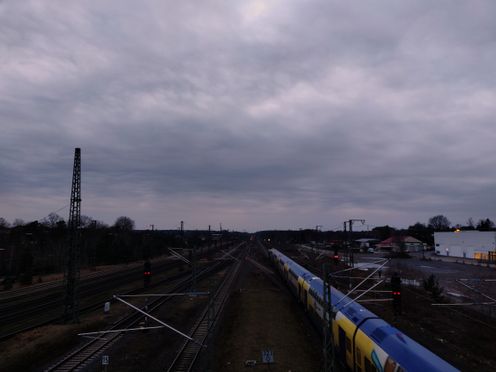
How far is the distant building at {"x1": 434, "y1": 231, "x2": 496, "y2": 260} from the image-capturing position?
10988cm

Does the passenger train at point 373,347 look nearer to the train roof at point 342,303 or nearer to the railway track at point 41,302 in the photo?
the train roof at point 342,303

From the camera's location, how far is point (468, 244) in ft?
394

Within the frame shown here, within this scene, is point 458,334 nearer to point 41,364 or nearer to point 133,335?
point 133,335

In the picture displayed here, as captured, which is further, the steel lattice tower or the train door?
the steel lattice tower

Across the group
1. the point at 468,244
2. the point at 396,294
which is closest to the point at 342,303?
the point at 396,294

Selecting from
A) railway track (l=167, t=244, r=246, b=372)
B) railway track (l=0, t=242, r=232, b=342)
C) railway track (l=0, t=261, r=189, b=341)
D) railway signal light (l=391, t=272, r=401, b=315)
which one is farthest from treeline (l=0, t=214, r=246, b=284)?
railway signal light (l=391, t=272, r=401, b=315)

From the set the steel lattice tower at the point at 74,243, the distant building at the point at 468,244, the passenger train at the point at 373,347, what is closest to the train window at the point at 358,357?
the passenger train at the point at 373,347

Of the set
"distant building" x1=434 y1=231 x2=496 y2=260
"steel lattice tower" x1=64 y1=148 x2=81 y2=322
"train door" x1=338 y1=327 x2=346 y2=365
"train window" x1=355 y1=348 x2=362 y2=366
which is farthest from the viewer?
"distant building" x1=434 y1=231 x2=496 y2=260

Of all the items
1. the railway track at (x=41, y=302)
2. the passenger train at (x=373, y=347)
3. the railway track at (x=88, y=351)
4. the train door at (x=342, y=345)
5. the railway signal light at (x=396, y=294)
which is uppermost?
the railway signal light at (x=396, y=294)

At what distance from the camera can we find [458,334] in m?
33.8

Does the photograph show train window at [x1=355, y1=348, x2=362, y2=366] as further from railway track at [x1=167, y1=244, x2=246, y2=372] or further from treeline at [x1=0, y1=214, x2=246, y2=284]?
treeline at [x1=0, y1=214, x2=246, y2=284]

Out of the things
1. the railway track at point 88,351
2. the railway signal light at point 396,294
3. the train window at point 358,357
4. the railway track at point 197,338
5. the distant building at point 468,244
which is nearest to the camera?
the train window at point 358,357

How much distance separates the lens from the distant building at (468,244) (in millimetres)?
109875

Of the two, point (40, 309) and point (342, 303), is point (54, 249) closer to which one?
point (40, 309)
